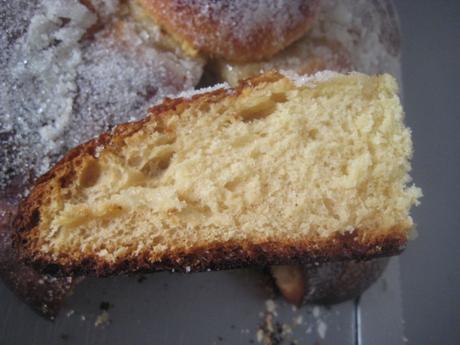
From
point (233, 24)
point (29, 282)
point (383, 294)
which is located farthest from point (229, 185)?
point (383, 294)

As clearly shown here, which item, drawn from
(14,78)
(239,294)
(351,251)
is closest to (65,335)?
(239,294)

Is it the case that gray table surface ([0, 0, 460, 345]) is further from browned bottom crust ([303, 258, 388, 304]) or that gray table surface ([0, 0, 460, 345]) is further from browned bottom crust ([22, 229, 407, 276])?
browned bottom crust ([22, 229, 407, 276])

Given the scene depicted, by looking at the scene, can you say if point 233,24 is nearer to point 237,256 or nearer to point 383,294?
point 237,256

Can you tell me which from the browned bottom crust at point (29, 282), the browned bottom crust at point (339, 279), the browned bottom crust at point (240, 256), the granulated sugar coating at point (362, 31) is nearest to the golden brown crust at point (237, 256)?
the browned bottom crust at point (240, 256)

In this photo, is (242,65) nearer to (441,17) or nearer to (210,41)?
(210,41)

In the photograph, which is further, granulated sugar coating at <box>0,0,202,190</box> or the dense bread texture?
granulated sugar coating at <box>0,0,202,190</box>

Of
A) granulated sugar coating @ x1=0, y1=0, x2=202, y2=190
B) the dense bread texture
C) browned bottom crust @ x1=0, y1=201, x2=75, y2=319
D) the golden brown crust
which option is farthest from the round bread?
browned bottom crust @ x1=0, y1=201, x2=75, y2=319

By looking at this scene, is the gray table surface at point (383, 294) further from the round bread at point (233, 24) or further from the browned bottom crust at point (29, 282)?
the round bread at point (233, 24)
